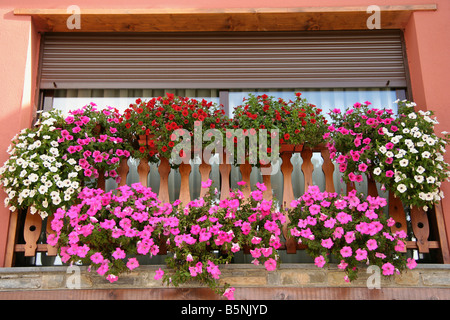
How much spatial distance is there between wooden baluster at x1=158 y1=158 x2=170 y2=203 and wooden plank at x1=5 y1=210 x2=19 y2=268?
1.16 m

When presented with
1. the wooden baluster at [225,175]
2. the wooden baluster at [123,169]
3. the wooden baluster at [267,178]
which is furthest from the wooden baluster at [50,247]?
the wooden baluster at [267,178]

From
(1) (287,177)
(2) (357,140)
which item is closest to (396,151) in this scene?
(2) (357,140)

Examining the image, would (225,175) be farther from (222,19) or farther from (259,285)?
(222,19)

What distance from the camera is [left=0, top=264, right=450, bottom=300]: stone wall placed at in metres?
3.27

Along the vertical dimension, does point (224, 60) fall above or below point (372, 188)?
above

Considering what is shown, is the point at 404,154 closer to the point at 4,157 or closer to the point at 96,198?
the point at 96,198

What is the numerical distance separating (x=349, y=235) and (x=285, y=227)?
529mm

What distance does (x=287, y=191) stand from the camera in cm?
370

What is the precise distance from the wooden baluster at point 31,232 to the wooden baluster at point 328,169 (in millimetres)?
2305

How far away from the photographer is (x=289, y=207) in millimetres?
3633

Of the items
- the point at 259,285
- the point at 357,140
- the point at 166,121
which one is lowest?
the point at 259,285

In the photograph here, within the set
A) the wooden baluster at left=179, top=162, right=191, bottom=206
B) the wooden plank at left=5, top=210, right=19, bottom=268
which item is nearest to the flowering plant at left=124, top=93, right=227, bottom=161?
the wooden baluster at left=179, top=162, right=191, bottom=206

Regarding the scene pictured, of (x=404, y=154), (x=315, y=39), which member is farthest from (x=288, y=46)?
(x=404, y=154)

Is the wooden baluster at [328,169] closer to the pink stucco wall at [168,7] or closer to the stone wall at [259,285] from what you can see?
the stone wall at [259,285]
